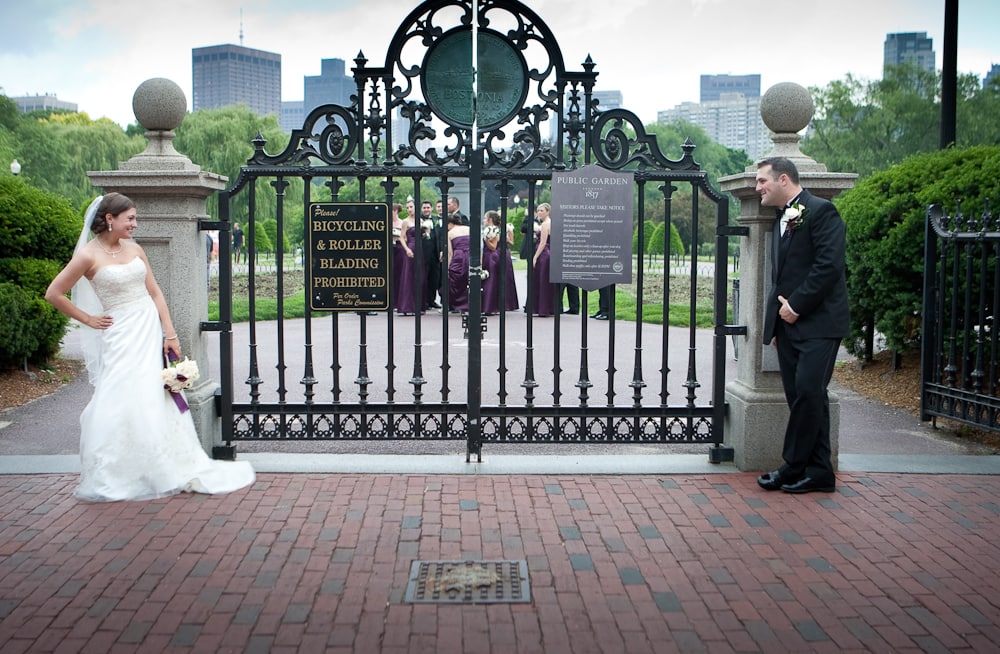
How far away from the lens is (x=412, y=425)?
6.64 m

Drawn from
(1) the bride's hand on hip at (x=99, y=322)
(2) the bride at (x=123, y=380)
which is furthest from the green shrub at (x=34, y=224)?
(1) the bride's hand on hip at (x=99, y=322)

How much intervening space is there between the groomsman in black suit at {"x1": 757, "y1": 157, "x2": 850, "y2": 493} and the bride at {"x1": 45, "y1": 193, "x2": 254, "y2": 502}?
11.5ft

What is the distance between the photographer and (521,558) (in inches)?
188

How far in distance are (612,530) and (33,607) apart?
2.89 m

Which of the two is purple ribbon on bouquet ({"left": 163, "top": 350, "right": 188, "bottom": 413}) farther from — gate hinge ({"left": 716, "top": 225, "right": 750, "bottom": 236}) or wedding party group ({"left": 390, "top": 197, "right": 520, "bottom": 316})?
wedding party group ({"left": 390, "top": 197, "right": 520, "bottom": 316})

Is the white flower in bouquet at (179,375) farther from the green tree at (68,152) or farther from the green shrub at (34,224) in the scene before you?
the green tree at (68,152)

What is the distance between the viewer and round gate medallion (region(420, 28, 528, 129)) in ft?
21.1

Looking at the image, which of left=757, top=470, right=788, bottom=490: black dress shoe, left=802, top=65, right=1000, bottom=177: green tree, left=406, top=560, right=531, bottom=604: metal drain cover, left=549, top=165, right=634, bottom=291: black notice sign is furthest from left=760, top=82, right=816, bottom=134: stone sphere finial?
left=802, top=65, right=1000, bottom=177: green tree

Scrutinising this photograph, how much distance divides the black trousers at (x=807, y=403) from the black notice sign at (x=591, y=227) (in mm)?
1240

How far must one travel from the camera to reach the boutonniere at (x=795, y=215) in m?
5.69

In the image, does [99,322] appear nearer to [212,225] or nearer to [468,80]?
[212,225]

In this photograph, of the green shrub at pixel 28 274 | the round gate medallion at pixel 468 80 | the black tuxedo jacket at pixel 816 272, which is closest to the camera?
the black tuxedo jacket at pixel 816 272

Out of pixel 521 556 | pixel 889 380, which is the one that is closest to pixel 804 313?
pixel 521 556

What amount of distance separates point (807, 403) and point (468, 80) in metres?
3.11
